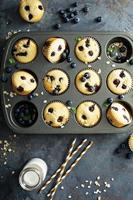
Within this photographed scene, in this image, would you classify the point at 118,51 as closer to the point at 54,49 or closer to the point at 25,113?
the point at 54,49

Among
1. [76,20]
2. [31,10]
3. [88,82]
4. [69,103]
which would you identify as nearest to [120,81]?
[88,82]

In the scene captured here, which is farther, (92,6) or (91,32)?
(92,6)

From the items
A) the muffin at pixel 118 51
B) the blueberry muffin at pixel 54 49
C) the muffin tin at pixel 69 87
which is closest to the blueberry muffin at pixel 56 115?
the muffin tin at pixel 69 87

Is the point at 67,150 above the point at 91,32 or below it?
below

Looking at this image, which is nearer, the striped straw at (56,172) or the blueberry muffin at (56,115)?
the blueberry muffin at (56,115)

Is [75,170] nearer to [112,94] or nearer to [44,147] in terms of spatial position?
[44,147]

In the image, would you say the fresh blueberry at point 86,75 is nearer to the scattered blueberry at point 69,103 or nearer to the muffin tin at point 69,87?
the muffin tin at point 69,87

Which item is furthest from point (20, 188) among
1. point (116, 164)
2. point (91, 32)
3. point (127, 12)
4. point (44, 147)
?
point (127, 12)
